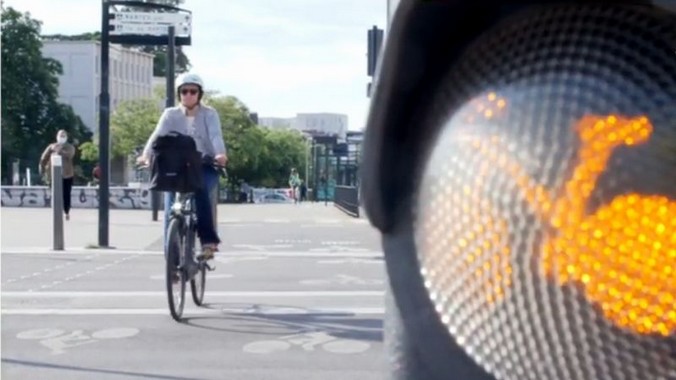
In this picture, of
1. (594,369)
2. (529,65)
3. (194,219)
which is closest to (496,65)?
(529,65)

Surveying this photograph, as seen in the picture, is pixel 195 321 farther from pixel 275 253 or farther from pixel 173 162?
pixel 275 253

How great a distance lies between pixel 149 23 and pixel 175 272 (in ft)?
50.2

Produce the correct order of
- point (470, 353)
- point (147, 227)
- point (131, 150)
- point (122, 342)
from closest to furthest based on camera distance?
point (470, 353), point (122, 342), point (147, 227), point (131, 150)

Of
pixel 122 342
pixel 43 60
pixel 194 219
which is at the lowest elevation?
pixel 122 342

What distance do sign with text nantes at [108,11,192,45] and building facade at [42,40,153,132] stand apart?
36.8m

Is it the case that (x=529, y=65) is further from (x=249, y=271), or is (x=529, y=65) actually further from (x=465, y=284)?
(x=249, y=271)

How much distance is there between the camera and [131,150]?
55719mm

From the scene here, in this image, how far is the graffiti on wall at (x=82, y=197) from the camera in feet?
129

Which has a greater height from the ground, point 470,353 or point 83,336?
point 470,353

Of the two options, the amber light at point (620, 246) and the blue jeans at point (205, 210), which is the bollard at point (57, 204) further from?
the amber light at point (620, 246)

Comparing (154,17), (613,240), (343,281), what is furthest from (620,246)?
(154,17)

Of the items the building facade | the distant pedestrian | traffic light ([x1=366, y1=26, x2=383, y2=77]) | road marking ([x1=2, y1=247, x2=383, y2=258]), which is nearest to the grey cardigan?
traffic light ([x1=366, y1=26, x2=383, y2=77])

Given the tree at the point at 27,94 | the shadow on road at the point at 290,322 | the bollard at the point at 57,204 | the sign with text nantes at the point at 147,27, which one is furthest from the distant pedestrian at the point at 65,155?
the tree at the point at 27,94

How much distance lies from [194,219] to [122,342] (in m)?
1.64
